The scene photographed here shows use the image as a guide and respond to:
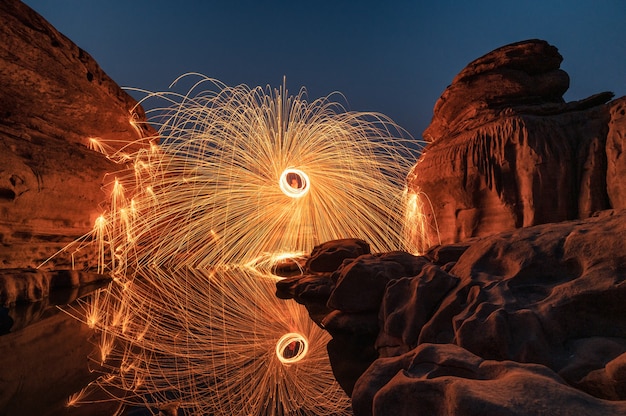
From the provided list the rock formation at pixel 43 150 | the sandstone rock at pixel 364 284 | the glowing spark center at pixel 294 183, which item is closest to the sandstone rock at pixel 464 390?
the sandstone rock at pixel 364 284

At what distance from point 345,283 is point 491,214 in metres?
4.45

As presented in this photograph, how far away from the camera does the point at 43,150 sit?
760cm

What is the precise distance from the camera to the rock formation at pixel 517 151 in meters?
6.07

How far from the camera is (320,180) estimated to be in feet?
35.4

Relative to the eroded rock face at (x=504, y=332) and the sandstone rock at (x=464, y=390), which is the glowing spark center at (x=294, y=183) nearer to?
the eroded rock face at (x=504, y=332)

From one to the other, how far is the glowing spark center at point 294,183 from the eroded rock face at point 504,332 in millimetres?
6319

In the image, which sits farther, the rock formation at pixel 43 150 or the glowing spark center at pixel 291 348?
the rock formation at pixel 43 150

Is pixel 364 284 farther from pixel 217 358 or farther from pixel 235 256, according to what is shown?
pixel 235 256

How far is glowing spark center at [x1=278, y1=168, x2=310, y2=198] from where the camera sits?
10531 mm

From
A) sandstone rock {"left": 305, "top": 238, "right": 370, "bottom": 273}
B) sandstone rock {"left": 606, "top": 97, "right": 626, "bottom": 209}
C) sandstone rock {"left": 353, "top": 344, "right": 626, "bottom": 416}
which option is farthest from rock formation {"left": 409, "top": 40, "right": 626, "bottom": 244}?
sandstone rock {"left": 353, "top": 344, "right": 626, "bottom": 416}

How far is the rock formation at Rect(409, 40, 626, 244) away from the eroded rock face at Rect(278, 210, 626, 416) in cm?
333

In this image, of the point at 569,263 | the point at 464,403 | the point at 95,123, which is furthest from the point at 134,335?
the point at 95,123

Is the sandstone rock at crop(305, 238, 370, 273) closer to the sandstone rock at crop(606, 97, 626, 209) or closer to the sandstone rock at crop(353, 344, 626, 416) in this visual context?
the sandstone rock at crop(606, 97, 626, 209)

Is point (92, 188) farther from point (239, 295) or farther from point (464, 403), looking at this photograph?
point (464, 403)
